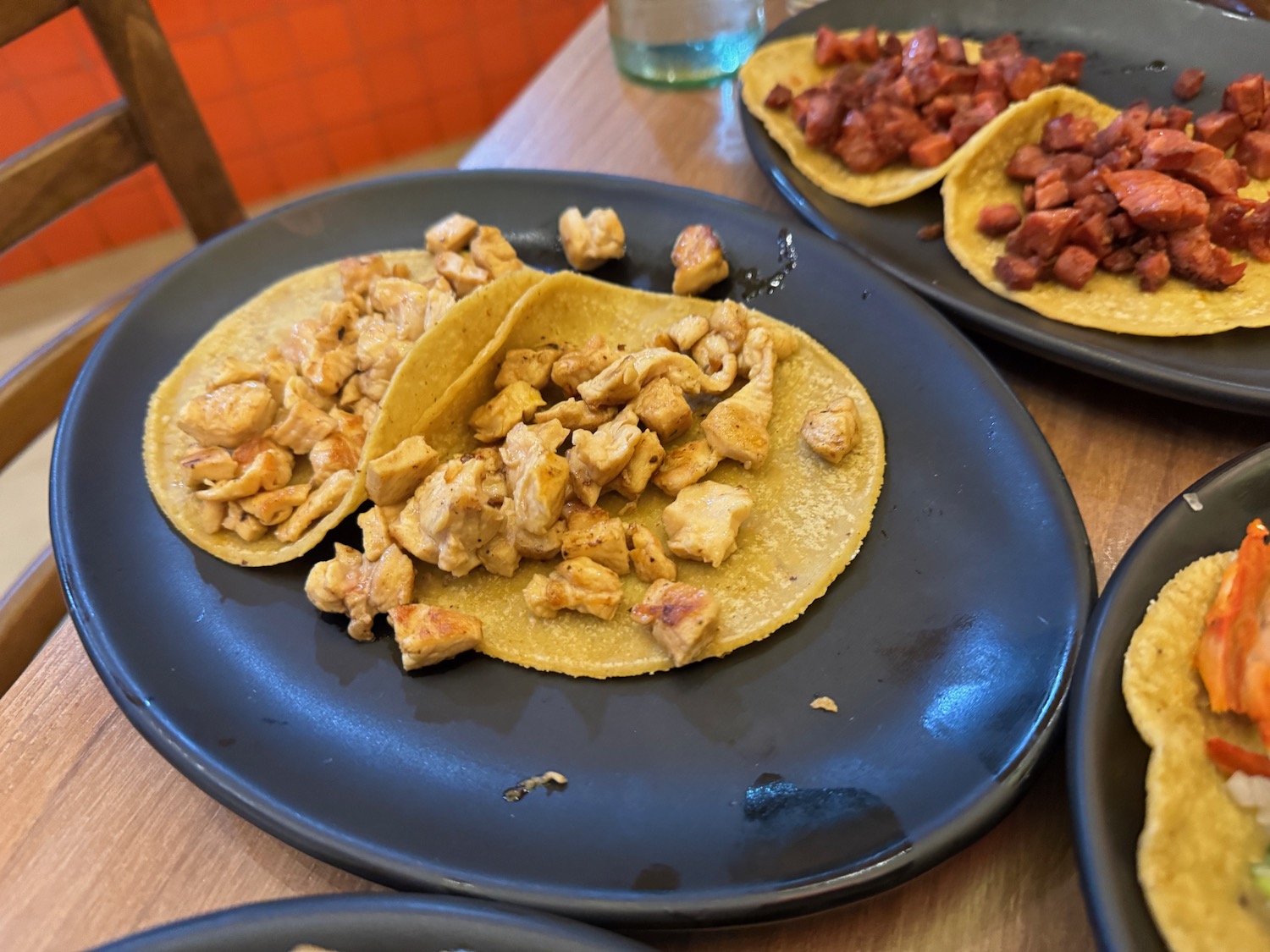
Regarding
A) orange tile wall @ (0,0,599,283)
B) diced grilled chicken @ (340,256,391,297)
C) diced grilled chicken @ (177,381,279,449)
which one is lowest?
orange tile wall @ (0,0,599,283)

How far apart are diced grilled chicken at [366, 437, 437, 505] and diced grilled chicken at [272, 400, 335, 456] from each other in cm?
20

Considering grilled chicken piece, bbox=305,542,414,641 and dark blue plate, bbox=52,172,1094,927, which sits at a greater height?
grilled chicken piece, bbox=305,542,414,641

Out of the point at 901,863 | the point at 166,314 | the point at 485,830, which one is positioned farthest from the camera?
the point at 166,314

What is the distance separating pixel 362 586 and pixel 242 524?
30 cm

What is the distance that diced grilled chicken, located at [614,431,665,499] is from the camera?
157cm

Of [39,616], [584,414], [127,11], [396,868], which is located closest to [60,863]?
[396,868]

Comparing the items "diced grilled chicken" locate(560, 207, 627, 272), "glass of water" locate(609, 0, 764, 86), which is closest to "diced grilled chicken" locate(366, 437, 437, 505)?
"diced grilled chicken" locate(560, 207, 627, 272)

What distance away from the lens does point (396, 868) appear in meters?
1.09

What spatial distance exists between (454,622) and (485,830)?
1.08 feet

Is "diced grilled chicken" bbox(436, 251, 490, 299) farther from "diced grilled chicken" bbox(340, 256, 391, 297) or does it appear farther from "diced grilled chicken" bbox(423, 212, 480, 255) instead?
"diced grilled chicken" bbox(340, 256, 391, 297)

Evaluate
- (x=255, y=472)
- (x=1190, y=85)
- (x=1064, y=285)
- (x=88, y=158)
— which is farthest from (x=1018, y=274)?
(x=88, y=158)

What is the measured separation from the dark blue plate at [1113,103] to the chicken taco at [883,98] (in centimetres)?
6

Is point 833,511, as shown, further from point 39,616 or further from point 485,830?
point 39,616

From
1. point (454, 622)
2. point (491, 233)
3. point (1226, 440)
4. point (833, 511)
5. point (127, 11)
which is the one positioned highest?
point (127, 11)
